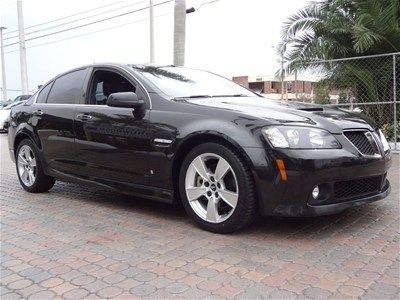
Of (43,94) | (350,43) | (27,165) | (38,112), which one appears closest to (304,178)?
(38,112)

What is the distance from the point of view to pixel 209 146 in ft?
13.5

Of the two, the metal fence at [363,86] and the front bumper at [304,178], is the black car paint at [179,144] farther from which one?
the metal fence at [363,86]

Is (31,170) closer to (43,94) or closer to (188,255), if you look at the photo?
(43,94)

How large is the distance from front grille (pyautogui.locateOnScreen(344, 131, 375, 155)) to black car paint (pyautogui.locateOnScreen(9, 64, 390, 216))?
0.22 ft

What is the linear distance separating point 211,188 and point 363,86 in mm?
7831

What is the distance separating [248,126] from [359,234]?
1312 millimetres

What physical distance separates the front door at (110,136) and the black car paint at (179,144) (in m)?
0.01

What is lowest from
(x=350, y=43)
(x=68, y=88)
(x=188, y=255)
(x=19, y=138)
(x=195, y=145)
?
(x=188, y=255)

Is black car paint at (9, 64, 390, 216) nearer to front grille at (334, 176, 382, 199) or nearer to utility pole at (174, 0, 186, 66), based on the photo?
front grille at (334, 176, 382, 199)

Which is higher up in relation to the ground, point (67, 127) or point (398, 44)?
point (398, 44)

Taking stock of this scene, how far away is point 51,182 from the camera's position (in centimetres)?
625

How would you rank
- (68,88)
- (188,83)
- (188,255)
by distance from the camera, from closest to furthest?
(188,255) → (188,83) → (68,88)

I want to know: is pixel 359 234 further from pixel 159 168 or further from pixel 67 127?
pixel 67 127

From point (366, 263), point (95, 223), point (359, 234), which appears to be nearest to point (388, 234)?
point (359, 234)
